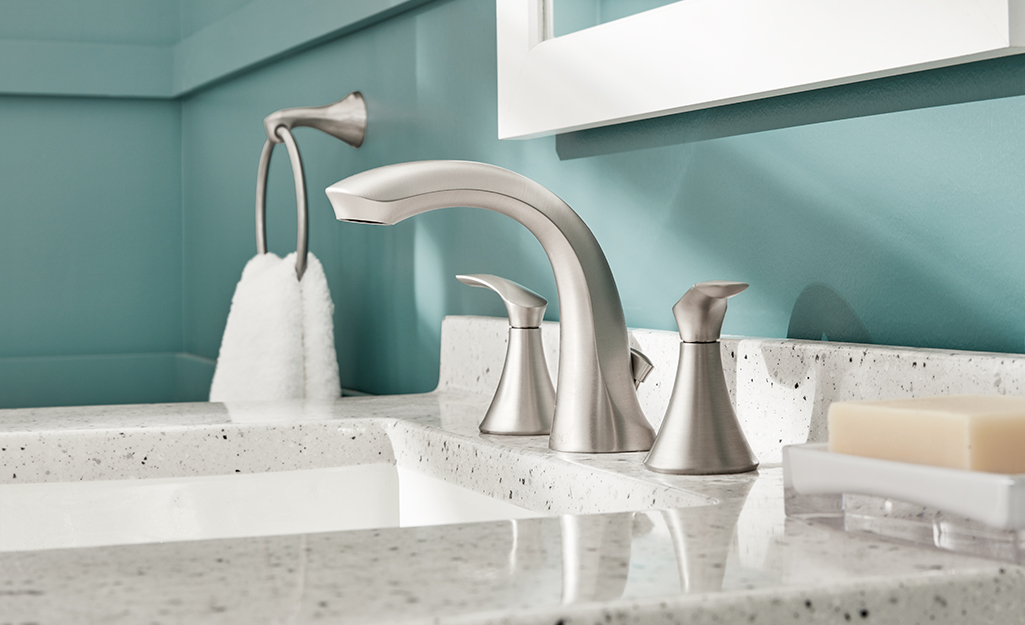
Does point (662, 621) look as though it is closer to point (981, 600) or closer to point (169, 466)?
point (981, 600)

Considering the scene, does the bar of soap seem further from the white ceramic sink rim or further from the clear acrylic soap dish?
the white ceramic sink rim

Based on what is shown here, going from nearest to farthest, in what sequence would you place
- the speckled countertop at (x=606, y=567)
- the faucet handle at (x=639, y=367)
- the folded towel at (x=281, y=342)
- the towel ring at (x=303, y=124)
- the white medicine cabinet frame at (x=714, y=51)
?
the speckled countertop at (x=606, y=567), the white medicine cabinet frame at (x=714, y=51), the faucet handle at (x=639, y=367), the folded towel at (x=281, y=342), the towel ring at (x=303, y=124)

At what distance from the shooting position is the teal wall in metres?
0.54

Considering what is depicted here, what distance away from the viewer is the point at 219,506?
0.73 meters

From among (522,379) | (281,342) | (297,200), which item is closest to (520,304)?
(522,379)

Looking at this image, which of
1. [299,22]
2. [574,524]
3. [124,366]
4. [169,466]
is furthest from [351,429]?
[124,366]

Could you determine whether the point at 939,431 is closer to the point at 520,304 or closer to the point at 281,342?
the point at 520,304

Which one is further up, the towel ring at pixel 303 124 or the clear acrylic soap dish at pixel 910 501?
the towel ring at pixel 303 124

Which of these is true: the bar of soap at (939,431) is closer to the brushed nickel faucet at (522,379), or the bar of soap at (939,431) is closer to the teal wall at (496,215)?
the teal wall at (496,215)

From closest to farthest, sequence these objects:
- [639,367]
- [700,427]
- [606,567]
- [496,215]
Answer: [606,567], [700,427], [639,367], [496,215]

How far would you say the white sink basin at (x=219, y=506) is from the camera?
69 cm

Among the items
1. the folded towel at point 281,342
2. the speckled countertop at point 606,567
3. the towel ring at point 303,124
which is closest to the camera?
the speckled countertop at point 606,567

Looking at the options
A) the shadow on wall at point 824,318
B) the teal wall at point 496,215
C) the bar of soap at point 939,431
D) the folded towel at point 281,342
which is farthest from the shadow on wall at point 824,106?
the folded towel at point 281,342

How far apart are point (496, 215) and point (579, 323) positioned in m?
0.36
